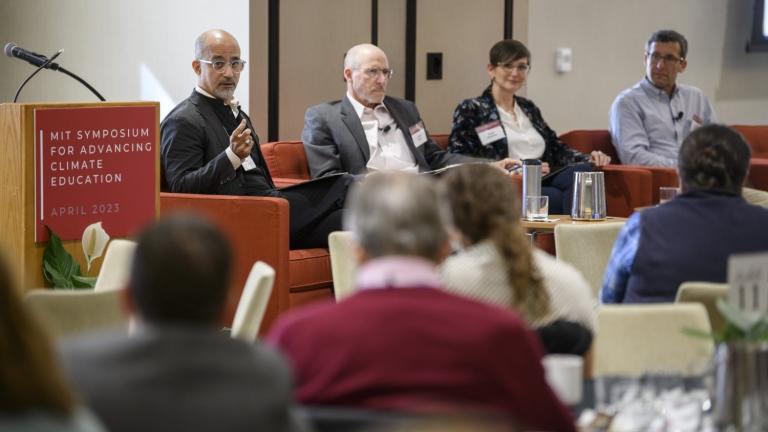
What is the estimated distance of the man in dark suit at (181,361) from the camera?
192 centimetres

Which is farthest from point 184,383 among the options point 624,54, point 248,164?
point 624,54

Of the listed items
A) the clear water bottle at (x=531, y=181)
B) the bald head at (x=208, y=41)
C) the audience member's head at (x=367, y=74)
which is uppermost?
the bald head at (x=208, y=41)

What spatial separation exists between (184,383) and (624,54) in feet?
27.0

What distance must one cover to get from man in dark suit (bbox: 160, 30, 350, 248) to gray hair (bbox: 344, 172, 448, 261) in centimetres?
366

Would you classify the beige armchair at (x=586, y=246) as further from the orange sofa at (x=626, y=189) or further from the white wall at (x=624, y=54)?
the white wall at (x=624, y=54)

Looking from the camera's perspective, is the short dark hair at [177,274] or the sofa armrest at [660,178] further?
the sofa armrest at [660,178]

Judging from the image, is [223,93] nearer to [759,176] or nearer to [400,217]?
[759,176]

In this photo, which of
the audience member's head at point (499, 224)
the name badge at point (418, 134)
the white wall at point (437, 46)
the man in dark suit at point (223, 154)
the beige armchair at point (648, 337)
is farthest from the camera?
the white wall at point (437, 46)

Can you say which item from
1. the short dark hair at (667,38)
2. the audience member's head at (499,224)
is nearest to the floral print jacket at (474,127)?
the short dark hair at (667,38)

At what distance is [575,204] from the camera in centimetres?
606

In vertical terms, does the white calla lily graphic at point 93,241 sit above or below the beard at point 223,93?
below

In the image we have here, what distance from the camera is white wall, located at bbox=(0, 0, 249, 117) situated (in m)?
7.46

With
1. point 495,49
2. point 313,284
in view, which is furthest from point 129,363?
point 495,49

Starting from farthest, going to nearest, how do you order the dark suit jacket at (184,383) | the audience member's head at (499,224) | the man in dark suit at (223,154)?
the man in dark suit at (223,154)
the audience member's head at (499,224)
the dark suit jacket at (184,383)
